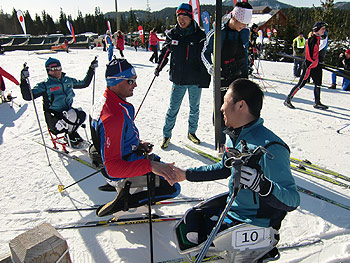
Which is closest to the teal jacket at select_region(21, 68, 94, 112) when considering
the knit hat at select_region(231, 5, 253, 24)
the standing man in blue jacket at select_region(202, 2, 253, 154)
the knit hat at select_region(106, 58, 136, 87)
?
the knit hat at select_region(106, 58, 136, 87)

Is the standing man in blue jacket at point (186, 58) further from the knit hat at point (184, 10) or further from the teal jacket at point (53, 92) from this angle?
the teal jacket at point (53, 92)

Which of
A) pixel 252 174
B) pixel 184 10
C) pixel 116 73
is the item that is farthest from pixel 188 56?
pixel 252 174

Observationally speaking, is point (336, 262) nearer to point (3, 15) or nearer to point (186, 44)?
point (186, 44)

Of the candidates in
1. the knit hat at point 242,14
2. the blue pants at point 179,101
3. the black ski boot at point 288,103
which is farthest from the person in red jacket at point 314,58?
the knit hat at point 242,14

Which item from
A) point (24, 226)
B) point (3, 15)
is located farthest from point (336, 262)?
point (3, 15)

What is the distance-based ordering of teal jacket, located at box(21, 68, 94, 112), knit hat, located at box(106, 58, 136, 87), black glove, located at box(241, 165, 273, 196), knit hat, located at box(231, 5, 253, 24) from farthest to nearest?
teal jacket, located at box(21, 68, 94, 112), knit hat, located at box(231, 5, 253, 24), knit hat, located at box(106, 58, 136, 87), black glove, located at box(241, 165, 273, 196)

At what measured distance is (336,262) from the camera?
2.17 m

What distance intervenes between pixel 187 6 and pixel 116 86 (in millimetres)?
2080

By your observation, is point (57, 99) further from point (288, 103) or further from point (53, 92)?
point (288, 103)

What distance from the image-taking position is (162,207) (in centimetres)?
298

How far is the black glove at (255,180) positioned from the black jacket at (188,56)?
283cm

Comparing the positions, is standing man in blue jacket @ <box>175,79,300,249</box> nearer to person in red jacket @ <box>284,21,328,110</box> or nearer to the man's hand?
the man's hand

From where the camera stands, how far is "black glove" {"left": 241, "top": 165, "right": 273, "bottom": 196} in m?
1.44

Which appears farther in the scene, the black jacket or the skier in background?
the black jacket
